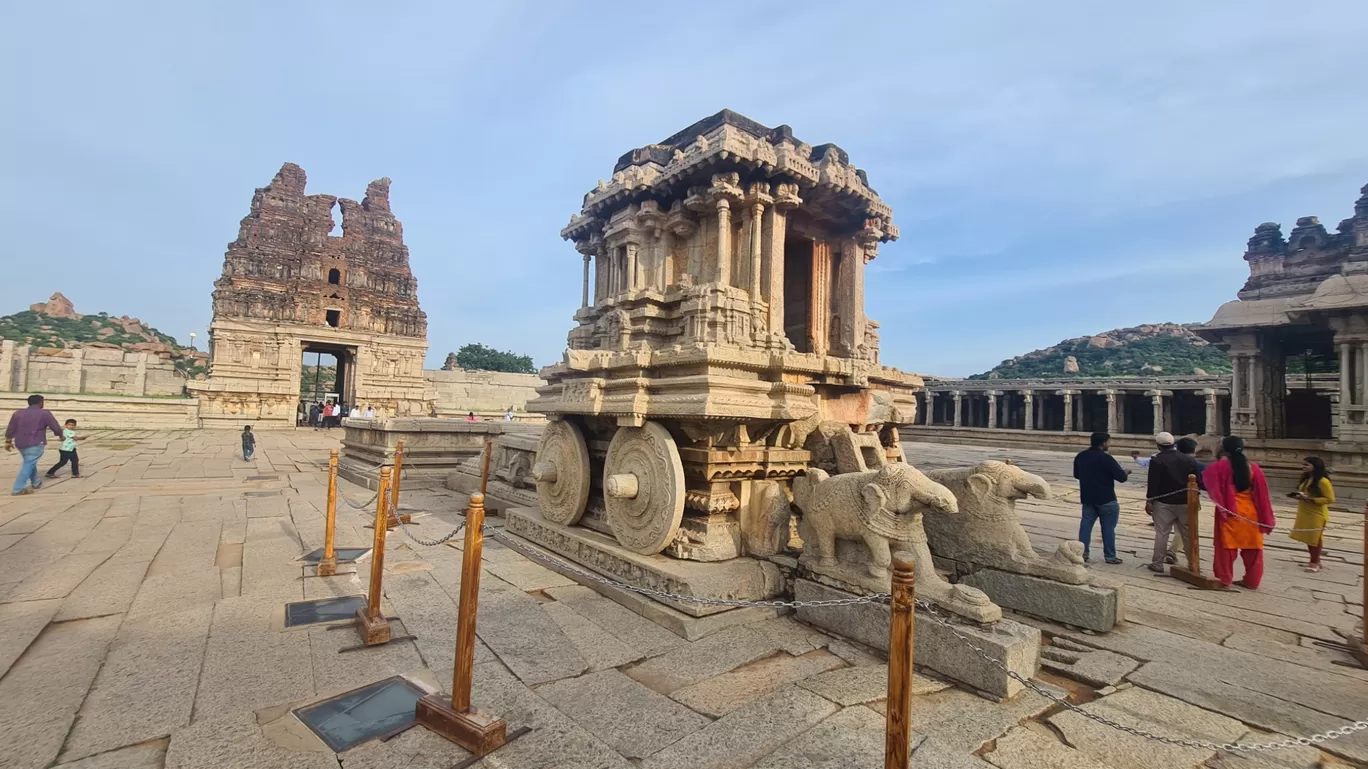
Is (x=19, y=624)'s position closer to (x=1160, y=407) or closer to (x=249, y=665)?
(x=249, y=665)

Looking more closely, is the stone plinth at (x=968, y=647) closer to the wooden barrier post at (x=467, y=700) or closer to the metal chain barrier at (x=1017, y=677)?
the metal chain barrier at (x=1017, y=677)

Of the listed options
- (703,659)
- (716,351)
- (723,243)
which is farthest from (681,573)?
(723,243)

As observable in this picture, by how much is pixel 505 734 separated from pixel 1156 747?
2.84m

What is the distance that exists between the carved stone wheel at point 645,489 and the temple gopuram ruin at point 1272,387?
589 inches

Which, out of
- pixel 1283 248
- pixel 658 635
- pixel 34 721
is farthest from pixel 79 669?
pixel 1283 248

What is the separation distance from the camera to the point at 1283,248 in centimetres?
1933

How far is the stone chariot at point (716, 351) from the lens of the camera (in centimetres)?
470

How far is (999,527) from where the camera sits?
423cm

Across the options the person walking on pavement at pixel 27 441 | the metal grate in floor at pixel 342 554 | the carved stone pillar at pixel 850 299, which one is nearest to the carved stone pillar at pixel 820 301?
the carved stone pillar at pixel 850 299

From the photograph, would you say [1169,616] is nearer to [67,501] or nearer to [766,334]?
[766,334]

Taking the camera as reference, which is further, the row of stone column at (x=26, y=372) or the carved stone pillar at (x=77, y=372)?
the carved stone pillar at (x=77, y=372)

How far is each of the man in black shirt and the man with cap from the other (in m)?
0.33

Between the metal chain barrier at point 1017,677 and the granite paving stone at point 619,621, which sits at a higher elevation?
the metal chain barrier at point 1017,677

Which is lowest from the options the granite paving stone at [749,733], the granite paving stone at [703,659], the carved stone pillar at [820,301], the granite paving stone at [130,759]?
the granite paving stone at [703,659]
